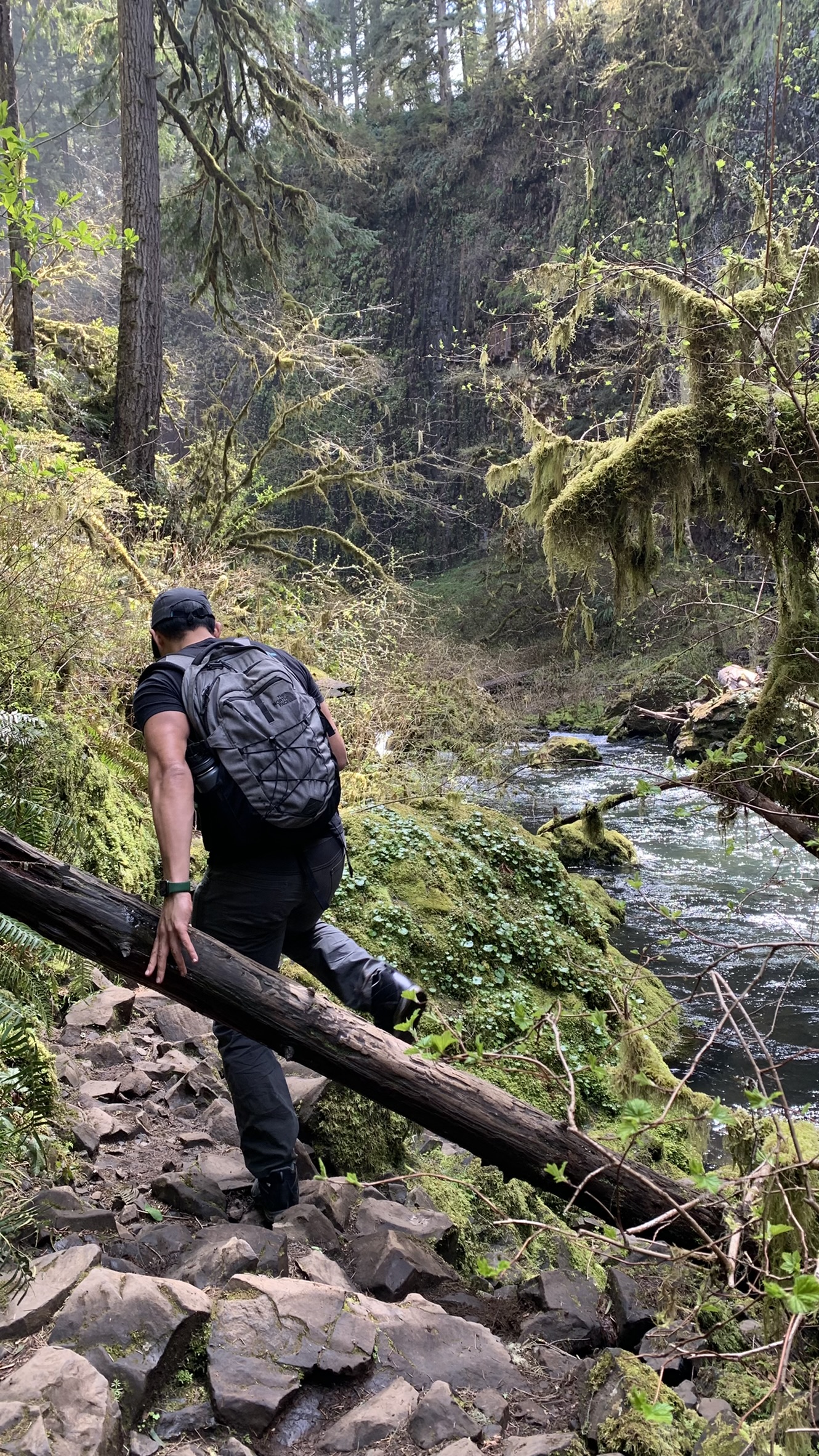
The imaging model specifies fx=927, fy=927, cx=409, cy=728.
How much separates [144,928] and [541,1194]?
273 centimetres

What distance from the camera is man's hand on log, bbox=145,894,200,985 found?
9.60ft

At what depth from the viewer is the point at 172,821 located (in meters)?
2.99

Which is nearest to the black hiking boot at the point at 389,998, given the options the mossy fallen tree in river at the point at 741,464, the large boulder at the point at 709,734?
the mossy fallen tree in river at the point at 741,464

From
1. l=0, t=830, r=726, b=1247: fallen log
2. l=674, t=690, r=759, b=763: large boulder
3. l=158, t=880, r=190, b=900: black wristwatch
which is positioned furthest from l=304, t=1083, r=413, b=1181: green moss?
l=674, t=690, r=759, b=763: large boulder

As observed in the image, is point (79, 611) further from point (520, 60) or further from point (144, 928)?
point (520, 60)

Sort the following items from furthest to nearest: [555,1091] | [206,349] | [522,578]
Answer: [206,349] < [522,578] < [555,1091]

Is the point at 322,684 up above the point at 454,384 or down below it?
Result: below

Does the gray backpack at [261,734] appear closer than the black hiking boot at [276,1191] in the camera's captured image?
Yes

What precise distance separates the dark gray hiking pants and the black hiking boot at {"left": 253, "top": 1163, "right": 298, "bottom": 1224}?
3 cm

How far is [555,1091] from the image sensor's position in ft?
16.7

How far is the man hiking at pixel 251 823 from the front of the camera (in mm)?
3066

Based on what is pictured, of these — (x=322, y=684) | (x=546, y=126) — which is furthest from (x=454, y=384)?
(x=322, y=684)

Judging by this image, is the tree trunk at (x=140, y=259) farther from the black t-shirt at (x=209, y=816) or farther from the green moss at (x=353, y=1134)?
the green moss at (x=353, y=1134)

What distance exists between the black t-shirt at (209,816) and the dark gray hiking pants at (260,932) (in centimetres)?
5
